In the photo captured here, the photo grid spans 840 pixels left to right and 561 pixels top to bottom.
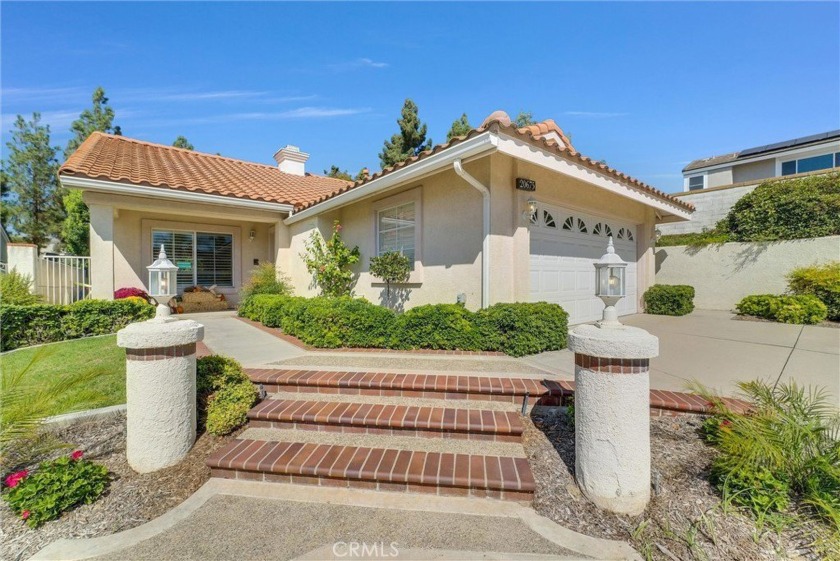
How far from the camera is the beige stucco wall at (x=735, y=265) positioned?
10.1m

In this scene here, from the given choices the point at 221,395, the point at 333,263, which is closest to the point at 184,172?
the point at 333,263

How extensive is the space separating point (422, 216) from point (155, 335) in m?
5.39

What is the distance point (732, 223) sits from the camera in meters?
12.1

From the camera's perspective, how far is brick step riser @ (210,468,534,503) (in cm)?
276

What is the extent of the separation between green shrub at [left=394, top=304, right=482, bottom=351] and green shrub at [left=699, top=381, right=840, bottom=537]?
3.37 m

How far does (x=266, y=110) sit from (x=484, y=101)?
7.78 m

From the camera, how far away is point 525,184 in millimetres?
6582

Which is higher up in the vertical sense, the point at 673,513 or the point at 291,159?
the point at 291,159

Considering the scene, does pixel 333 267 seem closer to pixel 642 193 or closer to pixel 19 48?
pixel 19 48

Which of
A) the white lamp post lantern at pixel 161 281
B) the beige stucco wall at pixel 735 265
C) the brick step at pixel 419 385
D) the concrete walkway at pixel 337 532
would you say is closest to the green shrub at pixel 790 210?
Result: the beige stucco wall at pixel 735 265

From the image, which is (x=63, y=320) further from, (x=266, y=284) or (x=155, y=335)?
(x=155, y=335)

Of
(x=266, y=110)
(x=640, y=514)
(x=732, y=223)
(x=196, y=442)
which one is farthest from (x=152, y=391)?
(x=732, y=223)

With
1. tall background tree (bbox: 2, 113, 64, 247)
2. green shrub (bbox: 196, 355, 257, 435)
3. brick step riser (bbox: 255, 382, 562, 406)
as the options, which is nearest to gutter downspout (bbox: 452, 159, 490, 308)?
brick step riser (bbox: 255, 382, 562, 406)

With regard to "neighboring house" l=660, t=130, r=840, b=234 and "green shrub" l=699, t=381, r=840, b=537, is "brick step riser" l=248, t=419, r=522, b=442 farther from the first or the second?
"neighboring house" l=660, t=130, r=840, b=234
